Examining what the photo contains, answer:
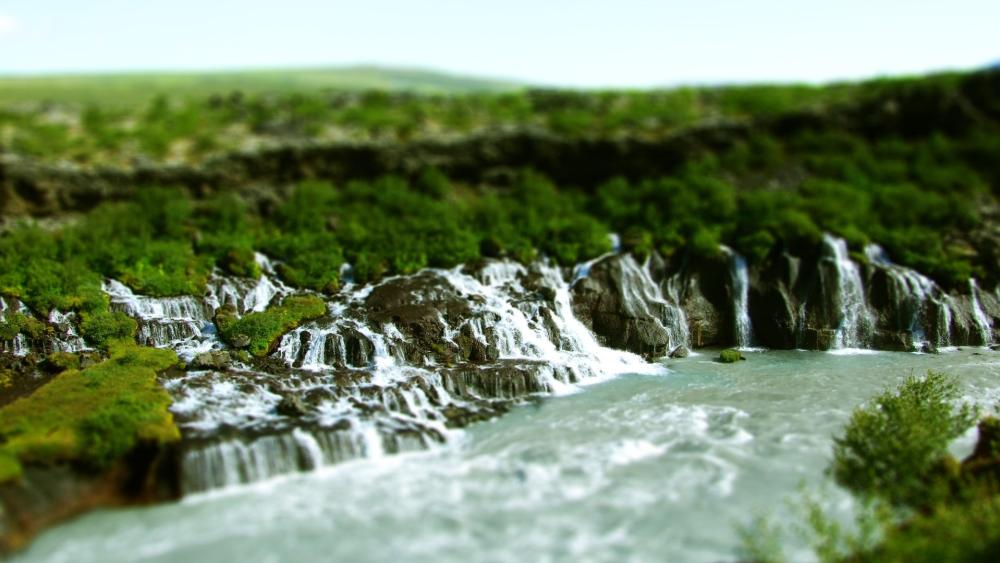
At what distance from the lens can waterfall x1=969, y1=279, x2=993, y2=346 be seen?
84.3 feet

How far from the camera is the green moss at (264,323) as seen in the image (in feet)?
73.4

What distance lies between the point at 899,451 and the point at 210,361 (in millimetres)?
17983

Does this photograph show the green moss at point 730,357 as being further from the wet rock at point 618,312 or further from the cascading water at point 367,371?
the cascading water at point 367,371

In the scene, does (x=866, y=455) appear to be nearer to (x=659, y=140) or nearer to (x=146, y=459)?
(x=146, y=459)

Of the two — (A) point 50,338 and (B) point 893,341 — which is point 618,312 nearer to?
(B) point 893,341

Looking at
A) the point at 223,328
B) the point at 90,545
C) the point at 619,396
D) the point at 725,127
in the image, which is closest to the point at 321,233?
the point at 223,328

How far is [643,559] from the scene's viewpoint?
1218 cm

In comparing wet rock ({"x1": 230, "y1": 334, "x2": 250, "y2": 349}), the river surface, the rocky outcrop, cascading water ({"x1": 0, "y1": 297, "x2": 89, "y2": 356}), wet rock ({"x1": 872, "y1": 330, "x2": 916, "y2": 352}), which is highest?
cascading water ({"x1": 0, "y1": 297, "x2": 89, "y2": 356})

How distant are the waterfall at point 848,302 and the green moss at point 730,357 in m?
4.20

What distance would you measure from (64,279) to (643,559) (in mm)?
21986

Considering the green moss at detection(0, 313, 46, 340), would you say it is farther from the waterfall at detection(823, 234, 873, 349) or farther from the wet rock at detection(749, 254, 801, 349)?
the waterfall at detection(823, 234, 873, 349)

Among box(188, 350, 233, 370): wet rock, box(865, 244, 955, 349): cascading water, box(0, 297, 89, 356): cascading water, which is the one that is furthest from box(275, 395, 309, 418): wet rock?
box(865, 244, 955, 349): cascading water

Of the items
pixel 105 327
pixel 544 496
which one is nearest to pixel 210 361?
pixel 105 327

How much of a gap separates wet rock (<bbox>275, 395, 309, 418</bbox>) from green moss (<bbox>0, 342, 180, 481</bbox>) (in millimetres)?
2564
